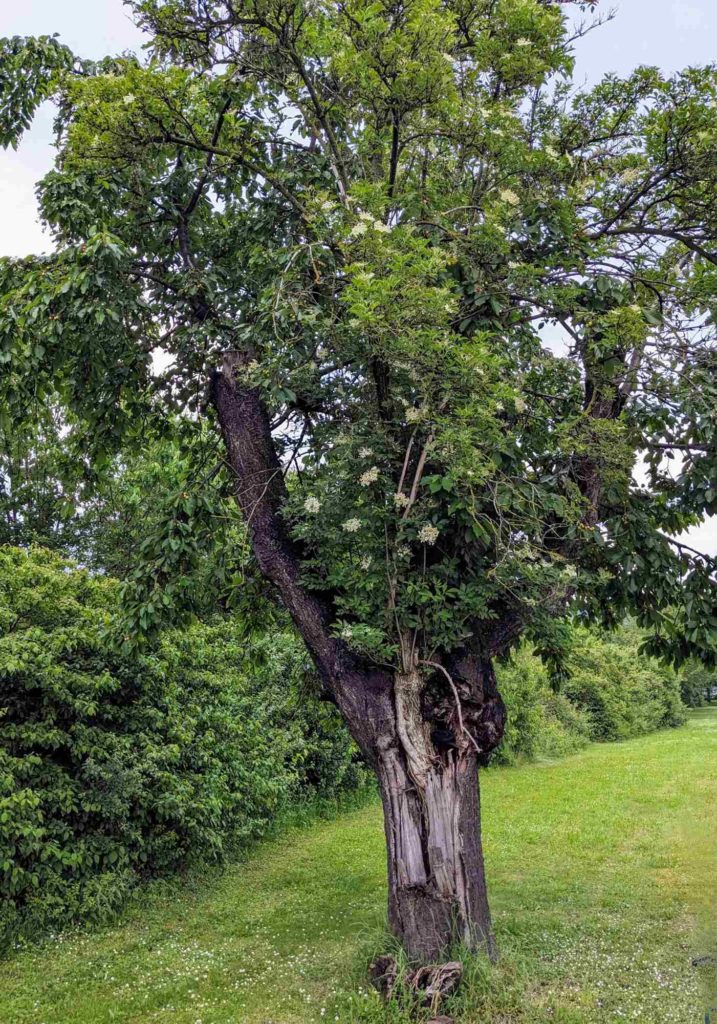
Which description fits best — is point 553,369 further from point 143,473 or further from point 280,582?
point 143,473

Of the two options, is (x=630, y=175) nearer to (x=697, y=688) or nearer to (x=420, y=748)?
(x=420, y=748)

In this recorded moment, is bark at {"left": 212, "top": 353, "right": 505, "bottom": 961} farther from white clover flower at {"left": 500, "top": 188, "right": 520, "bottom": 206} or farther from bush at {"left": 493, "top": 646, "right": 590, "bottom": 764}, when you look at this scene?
bush at {"left": 493, "top": 646, "right": 590, "bottom": 764}

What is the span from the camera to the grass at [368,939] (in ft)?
15.1

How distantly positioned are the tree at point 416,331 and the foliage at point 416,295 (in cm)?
2

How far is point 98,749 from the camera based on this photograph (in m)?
6.70

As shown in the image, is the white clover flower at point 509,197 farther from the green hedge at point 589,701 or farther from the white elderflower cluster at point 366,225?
the green hedge at point 589,701

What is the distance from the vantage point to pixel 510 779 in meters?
13.8

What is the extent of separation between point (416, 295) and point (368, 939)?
443 cm

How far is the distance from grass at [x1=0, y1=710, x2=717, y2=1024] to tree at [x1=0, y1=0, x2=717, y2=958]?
0.63m

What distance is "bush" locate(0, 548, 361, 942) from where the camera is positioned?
616 centimetres

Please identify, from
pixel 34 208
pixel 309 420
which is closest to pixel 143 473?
pixel 34 208

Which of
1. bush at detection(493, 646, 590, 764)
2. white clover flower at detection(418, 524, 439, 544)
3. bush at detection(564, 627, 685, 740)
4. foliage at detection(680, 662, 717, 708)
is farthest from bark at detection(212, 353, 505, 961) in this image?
foliage at detection(680, 662, 717, 708)

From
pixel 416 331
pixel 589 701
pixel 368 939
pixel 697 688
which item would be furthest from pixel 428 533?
pixel 697 688

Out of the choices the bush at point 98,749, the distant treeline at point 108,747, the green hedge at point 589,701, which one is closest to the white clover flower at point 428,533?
the distant treeline at point 108,747
